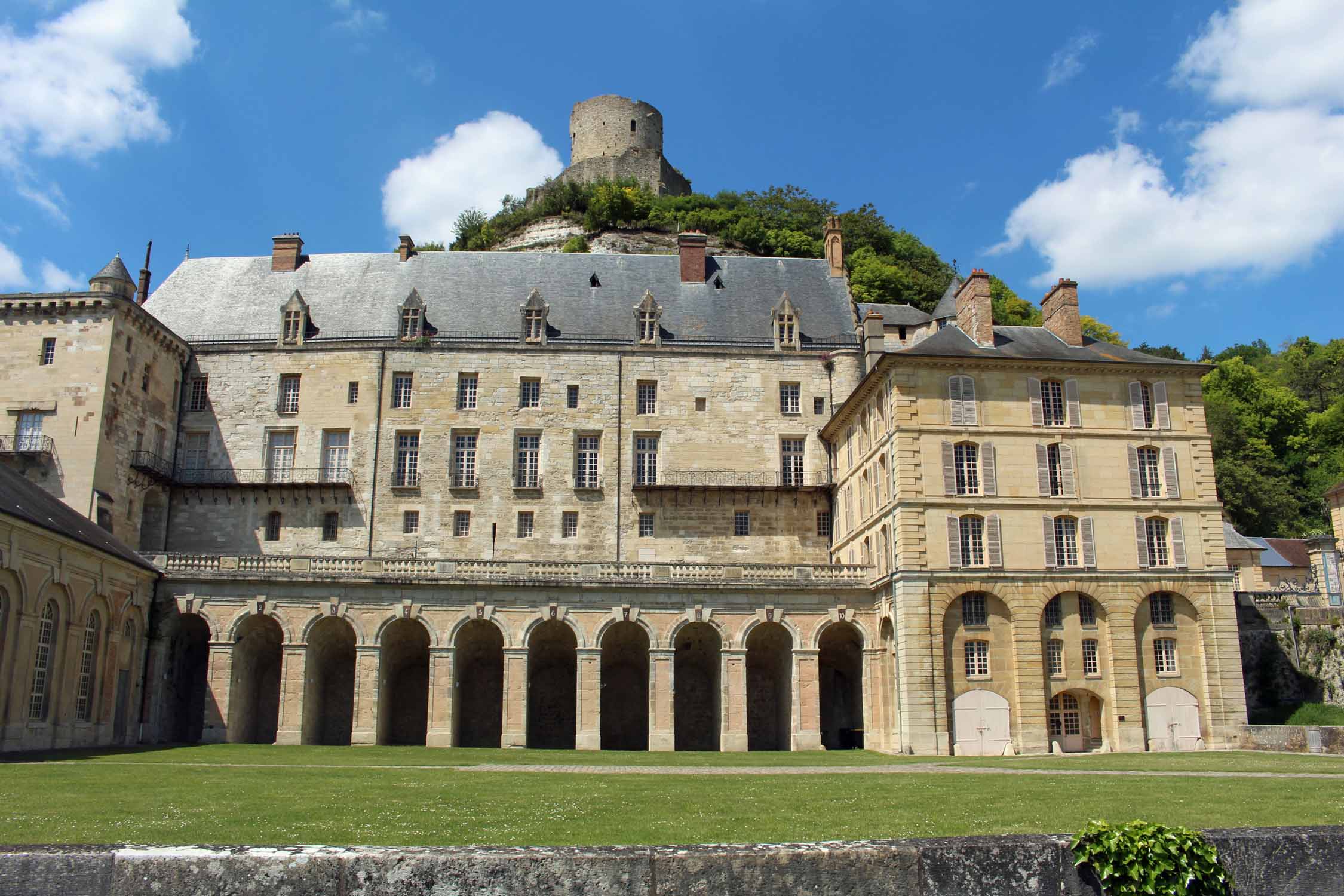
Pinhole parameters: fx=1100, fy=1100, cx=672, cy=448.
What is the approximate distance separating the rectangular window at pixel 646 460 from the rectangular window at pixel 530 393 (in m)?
4.00

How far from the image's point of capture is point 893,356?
3228cm

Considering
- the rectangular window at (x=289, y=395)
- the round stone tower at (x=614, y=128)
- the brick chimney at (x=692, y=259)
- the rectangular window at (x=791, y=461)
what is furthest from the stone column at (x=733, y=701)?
the round stone tower at (x=614, y=128)

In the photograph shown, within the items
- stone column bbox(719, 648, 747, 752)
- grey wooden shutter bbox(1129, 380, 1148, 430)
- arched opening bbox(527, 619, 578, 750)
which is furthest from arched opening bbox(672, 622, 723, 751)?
grey wooden shutter bbox(1129, 380, 1148, 430)

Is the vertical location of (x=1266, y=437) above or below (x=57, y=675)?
above

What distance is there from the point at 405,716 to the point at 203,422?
13.5 meters

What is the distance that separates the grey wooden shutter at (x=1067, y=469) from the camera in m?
32.2

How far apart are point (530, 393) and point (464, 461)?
11.5 ft

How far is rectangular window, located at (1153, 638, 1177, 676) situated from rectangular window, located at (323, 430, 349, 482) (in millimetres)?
27201

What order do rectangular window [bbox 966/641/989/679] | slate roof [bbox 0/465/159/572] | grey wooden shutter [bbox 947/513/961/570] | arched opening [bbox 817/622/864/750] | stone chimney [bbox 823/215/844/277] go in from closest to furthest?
slate roof [bbox 0/465/159/572]
rectangular window [bbox 966/641/989/679]
grey wooden shutter [bbox 947/513/961/570]
arched opening [bbox 817/622/864/750]
stone chimney [bbox 823/215/844/277]

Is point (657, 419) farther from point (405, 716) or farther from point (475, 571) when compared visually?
point (405, 716)

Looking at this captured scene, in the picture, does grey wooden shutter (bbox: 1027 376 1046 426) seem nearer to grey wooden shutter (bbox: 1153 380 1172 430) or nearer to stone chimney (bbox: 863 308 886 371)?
grey wooden shutter (bbox: 1153 380 1172 430)

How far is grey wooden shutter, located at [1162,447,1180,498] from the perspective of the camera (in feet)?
107

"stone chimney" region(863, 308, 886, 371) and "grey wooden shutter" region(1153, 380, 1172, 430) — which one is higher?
"stone chimney" region(863, 308, 886, 371)

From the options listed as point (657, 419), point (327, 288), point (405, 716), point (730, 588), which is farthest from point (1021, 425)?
point (327, 288)
